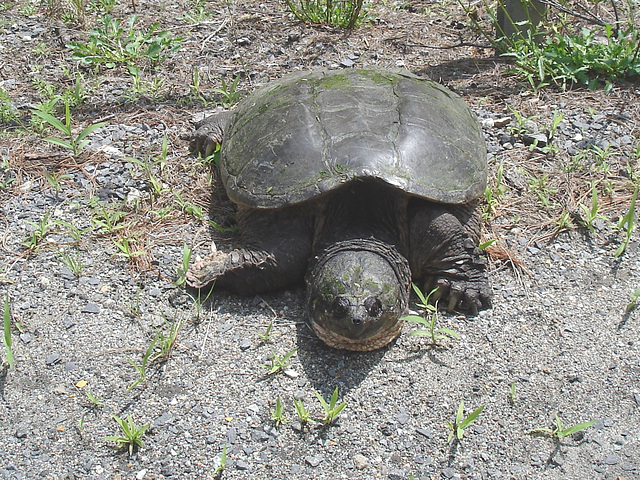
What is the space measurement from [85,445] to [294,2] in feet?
13.7

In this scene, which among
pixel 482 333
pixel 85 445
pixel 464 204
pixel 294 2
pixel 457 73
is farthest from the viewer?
pixel 294 2

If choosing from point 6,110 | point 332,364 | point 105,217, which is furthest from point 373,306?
point 6,110

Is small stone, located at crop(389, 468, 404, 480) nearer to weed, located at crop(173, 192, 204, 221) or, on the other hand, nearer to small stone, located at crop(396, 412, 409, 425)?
small stone, located at crop(396, 412, 409, 425)

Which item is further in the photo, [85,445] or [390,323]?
[390,323]

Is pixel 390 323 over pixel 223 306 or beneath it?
over

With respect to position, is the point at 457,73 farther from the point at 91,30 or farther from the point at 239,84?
the point at 91,30

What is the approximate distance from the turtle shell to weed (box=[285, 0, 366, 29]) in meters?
1.78

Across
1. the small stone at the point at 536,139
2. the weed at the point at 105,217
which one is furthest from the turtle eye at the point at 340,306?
the small stone at the point at 536,139

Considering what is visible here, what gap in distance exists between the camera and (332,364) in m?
2.57

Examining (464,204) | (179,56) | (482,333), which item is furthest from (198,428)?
(179,56)

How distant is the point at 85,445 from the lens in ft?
7.34

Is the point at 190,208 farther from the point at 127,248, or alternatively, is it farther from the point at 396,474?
the point at 396,474

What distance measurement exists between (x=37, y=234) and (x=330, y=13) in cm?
294

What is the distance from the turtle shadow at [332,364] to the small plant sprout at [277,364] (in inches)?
2.4
